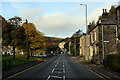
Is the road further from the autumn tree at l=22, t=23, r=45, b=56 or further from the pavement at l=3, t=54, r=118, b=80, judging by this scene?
the autumn tree at l=22, t=23, r=45, b=56

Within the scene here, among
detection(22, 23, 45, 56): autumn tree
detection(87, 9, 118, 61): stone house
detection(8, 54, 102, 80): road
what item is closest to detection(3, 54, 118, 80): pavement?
detection(8, 54, 102, 80): road

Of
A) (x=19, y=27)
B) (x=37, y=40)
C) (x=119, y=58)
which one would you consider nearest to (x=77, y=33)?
(x=37, y=40)

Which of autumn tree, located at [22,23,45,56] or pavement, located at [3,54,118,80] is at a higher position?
autumn tree, located at [22,23,45,56]

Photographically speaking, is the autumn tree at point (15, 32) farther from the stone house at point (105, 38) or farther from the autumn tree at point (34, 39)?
the stone house at point (105, 38)

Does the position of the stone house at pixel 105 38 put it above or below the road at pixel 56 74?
above

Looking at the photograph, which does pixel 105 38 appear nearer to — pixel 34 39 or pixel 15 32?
pixel 15 32

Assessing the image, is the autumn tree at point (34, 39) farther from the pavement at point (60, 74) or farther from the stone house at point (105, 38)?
the pavement at point (60, 74)

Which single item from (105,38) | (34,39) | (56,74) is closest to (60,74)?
(56,74)

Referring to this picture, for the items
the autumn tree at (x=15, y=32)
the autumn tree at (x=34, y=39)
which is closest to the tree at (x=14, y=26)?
the autumn tree at (x=15, y=32)

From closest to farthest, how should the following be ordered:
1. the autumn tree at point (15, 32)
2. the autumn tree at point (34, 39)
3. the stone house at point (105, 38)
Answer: the stone house at point (105, 38), the autumn tree at point (15, 32), the autumn tree at point (34, 39)

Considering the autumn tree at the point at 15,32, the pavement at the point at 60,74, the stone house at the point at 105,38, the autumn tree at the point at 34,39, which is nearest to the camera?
the pavement at the point at 60,74

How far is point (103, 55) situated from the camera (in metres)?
27.9

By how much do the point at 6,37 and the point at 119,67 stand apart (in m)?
27.6

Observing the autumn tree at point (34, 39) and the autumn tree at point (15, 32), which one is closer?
the autumn tree at point (15, 32)
